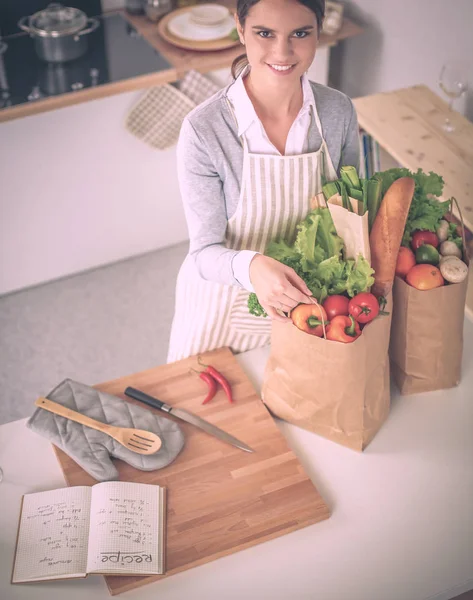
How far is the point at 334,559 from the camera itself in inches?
46.7

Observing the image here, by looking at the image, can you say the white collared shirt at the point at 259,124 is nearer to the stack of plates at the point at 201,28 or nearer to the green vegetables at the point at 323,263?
the green vegetables at the point at 323,263

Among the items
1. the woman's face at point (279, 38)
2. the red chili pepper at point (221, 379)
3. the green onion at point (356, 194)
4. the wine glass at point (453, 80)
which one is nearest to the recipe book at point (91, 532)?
the red chili pepper at point (221, 379)

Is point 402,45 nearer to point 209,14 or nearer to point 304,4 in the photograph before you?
point 209,14

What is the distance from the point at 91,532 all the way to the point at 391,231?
739 millimetres

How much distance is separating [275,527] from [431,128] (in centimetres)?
148

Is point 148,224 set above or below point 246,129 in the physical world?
below

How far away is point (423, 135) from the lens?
7.15ft

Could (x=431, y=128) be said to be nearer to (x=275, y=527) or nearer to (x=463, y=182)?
(x=463, y=182)

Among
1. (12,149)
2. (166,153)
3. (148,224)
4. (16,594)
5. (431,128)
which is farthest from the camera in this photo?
(148,224)

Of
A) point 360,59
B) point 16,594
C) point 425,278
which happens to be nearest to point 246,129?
point 425,278

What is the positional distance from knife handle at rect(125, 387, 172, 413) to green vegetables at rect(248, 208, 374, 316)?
0.91 ft

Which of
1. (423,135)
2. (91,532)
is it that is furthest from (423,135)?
(91,532)

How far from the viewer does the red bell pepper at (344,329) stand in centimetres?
116

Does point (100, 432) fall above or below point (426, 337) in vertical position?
below
